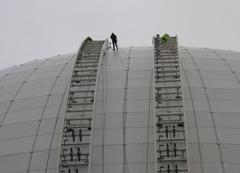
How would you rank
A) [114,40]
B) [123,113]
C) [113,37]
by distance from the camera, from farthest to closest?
1. [114,40]
2. [113,37]
3. [123,113]

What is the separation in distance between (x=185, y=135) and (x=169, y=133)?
2.57ft

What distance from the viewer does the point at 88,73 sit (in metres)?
30.5

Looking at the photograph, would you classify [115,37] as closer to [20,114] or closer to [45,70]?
[45,70]

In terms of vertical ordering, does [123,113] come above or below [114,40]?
below

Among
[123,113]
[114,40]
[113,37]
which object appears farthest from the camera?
[114,40]

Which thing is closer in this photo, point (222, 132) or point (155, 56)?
point (222, 132)

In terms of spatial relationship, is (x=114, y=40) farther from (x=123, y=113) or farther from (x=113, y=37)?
(x=123, y=113)

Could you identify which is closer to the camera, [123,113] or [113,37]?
[123,113]

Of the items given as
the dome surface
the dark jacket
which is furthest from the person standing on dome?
the dome surface

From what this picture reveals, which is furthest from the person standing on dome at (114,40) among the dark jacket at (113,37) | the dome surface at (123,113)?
the dome surface at (123,113)

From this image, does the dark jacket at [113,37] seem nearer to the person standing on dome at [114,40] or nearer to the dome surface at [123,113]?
the person standing on dome at [114,40]

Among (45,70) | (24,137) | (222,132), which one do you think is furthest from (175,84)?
(45,70)

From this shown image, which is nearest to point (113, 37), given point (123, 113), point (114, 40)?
point (114, 40)

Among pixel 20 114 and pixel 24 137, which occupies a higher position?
pixel 20 114
